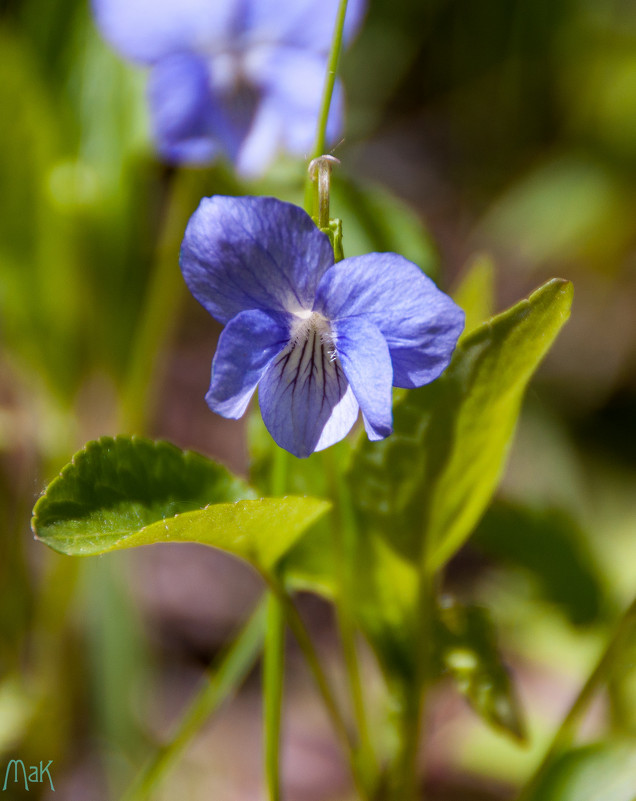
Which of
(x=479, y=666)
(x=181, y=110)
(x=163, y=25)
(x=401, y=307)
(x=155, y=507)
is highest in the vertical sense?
(x=163, y=25)

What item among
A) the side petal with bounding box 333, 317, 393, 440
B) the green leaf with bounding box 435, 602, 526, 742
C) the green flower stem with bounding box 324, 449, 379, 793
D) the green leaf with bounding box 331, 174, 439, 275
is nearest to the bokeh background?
the green leaf with bounding box 331, 174, 439, 275

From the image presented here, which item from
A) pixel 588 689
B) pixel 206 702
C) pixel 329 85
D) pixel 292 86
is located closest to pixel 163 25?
pixel 292 86

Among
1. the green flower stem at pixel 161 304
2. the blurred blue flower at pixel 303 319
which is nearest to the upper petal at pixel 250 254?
the blurred blue flower at pixel 303 319

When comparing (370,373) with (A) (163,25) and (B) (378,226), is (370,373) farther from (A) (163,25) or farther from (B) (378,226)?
(A) (163,25)

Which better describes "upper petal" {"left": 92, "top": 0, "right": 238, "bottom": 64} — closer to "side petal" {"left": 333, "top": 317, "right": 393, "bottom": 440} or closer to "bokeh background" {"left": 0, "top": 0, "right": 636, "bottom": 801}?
"bokeh background" {"left": 0, "top": 0, "right": 636, "bottom": 801}

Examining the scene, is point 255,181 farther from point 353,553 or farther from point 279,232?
point 279,232

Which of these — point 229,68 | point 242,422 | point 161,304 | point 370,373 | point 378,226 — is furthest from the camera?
point 242,422
